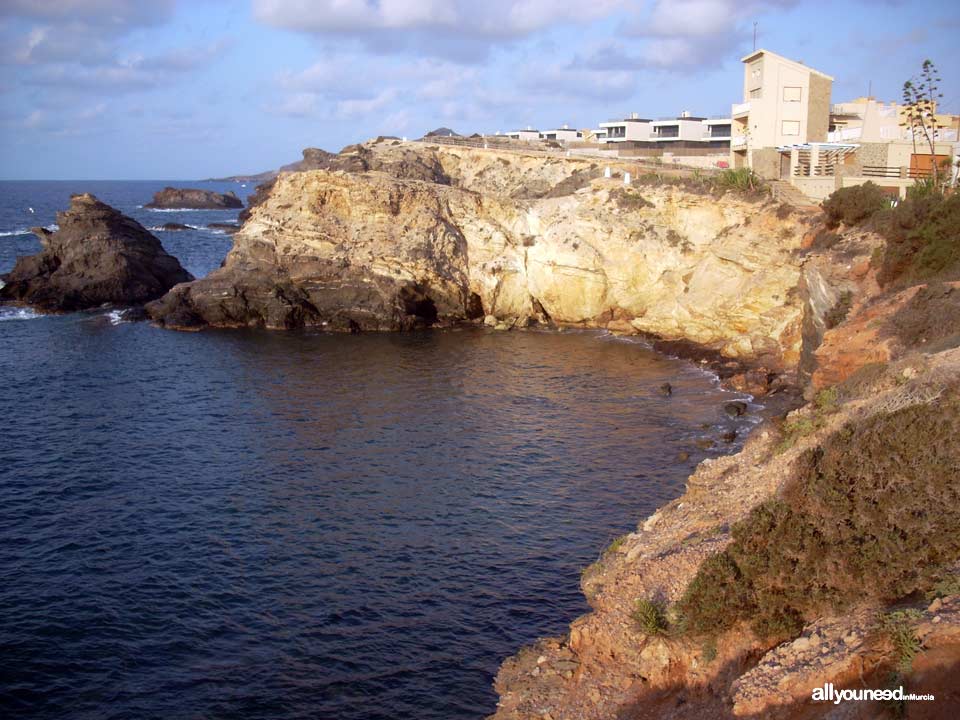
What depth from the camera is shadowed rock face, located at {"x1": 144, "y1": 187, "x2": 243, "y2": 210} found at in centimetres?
17738

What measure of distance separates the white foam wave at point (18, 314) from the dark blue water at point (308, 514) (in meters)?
11.6

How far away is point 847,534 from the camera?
14.8 meters

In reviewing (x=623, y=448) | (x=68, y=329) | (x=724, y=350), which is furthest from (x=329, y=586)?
(x=68, y=329)

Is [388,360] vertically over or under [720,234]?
under

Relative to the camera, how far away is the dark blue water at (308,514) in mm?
19406

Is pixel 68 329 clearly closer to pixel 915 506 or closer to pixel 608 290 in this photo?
pixel 608 290

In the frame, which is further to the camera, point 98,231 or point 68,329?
point 98,231

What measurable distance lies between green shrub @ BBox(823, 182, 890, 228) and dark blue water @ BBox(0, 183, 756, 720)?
1048 centimetres

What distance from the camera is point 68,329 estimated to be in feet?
187

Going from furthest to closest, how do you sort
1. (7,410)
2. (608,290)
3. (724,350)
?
(608,290) < (724,350) < (7,410)

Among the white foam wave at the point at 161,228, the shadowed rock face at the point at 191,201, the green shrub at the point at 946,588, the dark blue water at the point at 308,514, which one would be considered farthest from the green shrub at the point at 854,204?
the shadowed rock face at the point at 191,201

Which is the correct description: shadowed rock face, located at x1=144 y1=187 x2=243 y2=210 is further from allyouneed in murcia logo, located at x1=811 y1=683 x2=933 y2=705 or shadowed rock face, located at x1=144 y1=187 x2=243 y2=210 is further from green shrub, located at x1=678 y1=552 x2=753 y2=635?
allyouneed in murcia logo, located at x1=811 y1=683 x2=933 y2=705

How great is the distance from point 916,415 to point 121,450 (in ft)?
98.3

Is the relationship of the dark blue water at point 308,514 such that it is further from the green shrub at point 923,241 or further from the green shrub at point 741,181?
the green shrub at point 741,181
